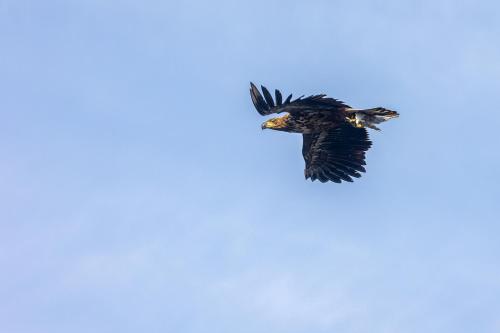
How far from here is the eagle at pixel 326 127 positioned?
2778cm

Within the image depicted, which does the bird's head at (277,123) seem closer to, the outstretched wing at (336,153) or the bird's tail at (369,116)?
the outstretched wing at (336,153)

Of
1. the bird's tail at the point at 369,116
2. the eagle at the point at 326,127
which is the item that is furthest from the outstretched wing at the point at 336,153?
the bird's tail at the point at 369,116

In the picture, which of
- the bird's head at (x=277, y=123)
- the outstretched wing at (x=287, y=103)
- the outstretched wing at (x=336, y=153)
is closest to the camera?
the outstretched wing at (x=287, y=103)

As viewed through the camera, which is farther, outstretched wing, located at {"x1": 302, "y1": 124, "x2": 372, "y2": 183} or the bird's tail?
outstretched wing, located at {"x1": 302, "y1": 124, "x2": 372, "y2": 183}

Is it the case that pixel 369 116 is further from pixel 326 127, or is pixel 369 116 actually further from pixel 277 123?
pixel 277 123

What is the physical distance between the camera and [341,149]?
103 feet

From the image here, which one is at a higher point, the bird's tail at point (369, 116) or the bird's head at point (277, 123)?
the bird's head at point (277, 123)

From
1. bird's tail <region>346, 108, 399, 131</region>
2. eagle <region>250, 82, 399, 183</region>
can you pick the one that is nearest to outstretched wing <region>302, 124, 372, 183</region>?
eagle <region>250, 82, 399, 183</region>

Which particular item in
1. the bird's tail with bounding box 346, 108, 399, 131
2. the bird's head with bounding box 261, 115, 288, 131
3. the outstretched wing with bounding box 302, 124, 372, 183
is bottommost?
the bird's tail with bounding box 346, 108, 399, 131

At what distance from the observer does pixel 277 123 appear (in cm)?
3061

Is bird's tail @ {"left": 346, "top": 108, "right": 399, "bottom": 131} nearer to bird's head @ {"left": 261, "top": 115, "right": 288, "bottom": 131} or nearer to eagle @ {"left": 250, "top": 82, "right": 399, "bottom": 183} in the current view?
eagle @ {"left": 250, "top": 82, "right": 399, "bottom": 183}

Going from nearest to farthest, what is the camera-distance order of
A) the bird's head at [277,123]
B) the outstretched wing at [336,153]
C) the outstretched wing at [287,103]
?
the outstretched wing at [287,103]
the bird's head at [277,123]
the outstretched wing at [336,153]

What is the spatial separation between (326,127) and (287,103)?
3373mm

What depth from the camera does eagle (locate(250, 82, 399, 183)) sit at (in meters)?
27.8
